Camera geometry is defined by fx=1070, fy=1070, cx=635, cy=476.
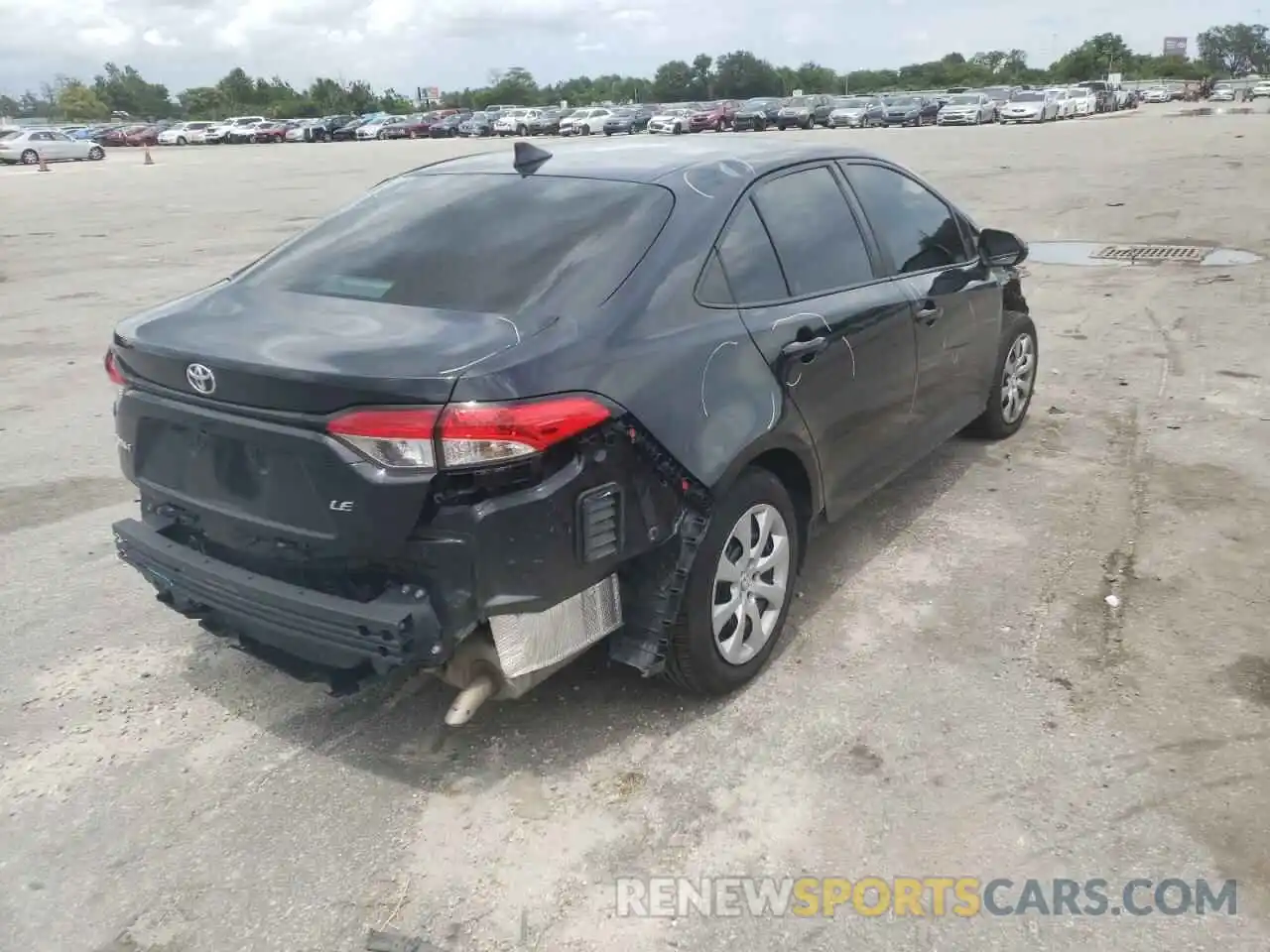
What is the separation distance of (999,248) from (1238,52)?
159 meters

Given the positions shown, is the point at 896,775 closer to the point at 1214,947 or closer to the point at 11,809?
the point at 1214,947

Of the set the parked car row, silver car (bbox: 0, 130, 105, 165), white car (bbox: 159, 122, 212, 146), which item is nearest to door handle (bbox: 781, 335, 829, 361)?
silver car (bbox: 0, 130, 105, 165)

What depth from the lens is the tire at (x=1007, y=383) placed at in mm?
5711

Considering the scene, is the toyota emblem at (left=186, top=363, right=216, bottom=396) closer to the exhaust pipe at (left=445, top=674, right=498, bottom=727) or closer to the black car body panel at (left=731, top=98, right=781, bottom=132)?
the exhaust pipe at (left=445, top=674, right=498, bottom=727)

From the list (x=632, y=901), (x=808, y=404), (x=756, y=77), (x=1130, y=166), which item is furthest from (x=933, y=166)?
(x=756, y=77)

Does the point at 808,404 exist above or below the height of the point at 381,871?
above

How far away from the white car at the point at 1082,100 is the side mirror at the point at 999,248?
186 feet

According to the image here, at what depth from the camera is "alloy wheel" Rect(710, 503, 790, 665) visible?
342 cm

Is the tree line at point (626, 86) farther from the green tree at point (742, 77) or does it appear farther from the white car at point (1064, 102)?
the white car at point (1064, 102)

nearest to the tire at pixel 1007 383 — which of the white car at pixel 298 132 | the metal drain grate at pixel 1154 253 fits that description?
the metal drain grate at pixel 1154 253

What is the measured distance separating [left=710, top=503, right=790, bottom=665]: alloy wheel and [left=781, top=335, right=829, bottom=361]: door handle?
52 centimetres

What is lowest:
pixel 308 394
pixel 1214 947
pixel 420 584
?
pixel 1214 947

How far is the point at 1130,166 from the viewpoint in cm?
2255

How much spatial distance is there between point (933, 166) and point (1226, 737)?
2264 cm
